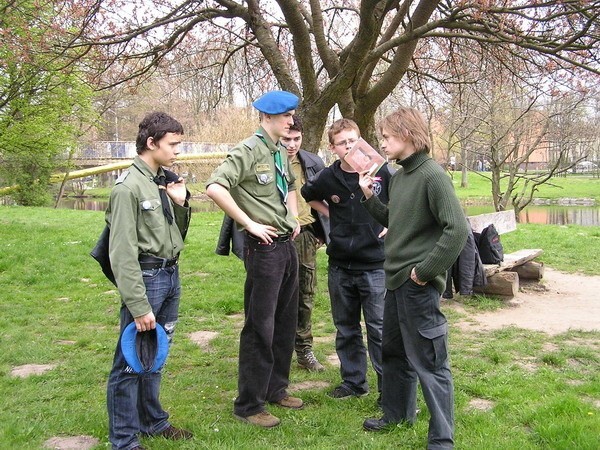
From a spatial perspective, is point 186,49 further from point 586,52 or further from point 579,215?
point 579,215

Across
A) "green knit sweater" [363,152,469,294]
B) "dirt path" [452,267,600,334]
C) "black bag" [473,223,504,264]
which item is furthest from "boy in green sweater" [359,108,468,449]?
"black bag" [473,223,504,264]

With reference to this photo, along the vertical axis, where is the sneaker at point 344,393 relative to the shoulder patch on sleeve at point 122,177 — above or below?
below

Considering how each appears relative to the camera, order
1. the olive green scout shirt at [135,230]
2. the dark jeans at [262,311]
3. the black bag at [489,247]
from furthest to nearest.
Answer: the black bag at [489,247], the dark jeans at [262,311], the olive green scout shirt at [135,230]

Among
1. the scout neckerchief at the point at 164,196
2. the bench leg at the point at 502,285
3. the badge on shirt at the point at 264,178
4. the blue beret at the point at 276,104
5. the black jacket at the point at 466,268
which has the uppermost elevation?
the blue beret at the point at 276,104

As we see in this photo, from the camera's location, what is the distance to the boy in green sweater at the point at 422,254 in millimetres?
3271

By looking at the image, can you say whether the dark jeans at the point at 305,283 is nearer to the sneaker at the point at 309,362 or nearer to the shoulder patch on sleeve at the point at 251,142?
the sneaker at the point at 309,362

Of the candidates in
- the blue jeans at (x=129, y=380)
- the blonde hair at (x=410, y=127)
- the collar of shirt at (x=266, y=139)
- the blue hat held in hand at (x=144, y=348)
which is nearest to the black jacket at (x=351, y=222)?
the collar of shirt at (x=266, y=139)

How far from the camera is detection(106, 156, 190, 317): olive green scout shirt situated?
320cm

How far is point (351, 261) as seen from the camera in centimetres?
434

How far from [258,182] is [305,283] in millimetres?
1498

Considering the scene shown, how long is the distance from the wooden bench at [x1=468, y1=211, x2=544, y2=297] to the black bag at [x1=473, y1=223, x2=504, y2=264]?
8 centimetres

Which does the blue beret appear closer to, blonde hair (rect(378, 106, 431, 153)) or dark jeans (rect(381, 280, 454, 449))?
blonde hair (rect(378, 106, 431, 153))

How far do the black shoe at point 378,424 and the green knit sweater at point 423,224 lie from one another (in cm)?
90

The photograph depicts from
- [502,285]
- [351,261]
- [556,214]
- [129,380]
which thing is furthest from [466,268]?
[556,214]
